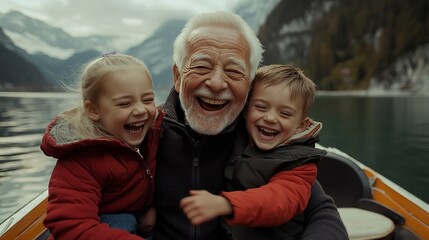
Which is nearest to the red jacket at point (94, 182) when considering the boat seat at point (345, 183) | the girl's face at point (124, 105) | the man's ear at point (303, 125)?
the girl's face at point (124, 105)

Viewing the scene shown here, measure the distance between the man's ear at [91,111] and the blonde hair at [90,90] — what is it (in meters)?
0.02

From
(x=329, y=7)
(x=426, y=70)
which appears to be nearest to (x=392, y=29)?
(x=426, y=70)

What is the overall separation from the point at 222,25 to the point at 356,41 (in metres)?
113

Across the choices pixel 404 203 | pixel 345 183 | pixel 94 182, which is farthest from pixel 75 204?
pixel 345 183

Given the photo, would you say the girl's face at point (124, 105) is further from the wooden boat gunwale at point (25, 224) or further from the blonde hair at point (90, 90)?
the wooden boat gunwale at point (25, 224)

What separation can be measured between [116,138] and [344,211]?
8.93 ft

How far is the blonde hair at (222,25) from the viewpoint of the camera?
253 centimetres

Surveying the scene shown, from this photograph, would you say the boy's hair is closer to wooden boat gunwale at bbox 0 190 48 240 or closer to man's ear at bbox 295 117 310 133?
man's ear at bbox 295 117 310 133

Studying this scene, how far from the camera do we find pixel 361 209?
4.18 metres

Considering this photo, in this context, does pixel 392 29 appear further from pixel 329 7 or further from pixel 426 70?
pixel 329 7

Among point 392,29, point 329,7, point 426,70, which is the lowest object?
point 426,70

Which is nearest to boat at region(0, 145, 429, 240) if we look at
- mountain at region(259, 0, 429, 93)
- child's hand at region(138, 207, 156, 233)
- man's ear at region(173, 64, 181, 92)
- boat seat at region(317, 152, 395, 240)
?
boat seat at region(317, 152, 395, 240)

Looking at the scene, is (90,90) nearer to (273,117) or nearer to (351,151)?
(273,117)

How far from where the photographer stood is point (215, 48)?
2406 millimetres
